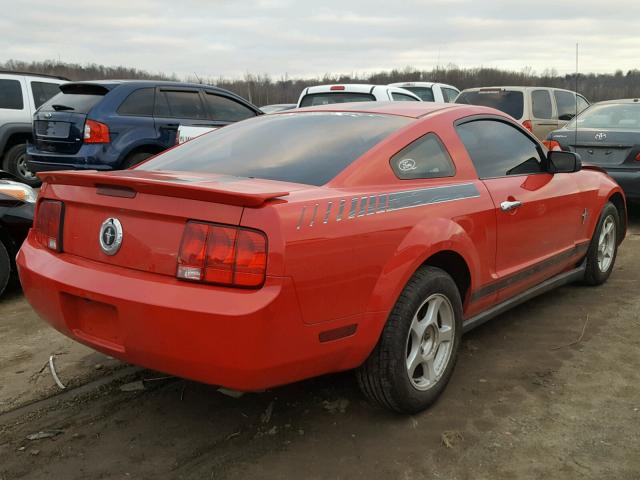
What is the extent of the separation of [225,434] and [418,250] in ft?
3.97

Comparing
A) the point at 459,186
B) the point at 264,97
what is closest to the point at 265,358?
the point at 459,186

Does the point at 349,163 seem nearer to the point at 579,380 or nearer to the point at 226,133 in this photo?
the point at 226,133

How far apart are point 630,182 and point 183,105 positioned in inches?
216

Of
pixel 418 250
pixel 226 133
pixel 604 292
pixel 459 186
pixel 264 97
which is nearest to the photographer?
pixel 418 250

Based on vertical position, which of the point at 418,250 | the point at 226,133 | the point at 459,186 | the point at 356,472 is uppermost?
the point at 226,133

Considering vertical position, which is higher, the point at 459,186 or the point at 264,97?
the point at 264,97

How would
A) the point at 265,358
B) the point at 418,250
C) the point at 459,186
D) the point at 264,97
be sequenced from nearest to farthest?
the point at 265,358 < the point at 418,250 < the point at 459,186 < the point at 264,97

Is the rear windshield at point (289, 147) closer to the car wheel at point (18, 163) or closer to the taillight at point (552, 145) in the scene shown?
the taillight at point (552, 145)

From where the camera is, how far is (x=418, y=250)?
2.72 metres

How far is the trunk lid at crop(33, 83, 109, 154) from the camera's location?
6922mm

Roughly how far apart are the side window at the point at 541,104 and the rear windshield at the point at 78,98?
23.7 feet

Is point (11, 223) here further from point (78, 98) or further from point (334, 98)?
point (334, 98)

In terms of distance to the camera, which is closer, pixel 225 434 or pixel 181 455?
pixel 181 455

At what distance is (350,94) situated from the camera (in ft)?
27.7
